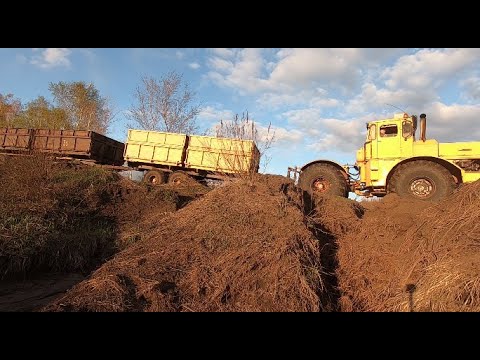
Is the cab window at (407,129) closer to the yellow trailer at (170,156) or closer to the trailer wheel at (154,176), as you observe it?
the yellow trailer at (170,156)

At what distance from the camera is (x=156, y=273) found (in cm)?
483

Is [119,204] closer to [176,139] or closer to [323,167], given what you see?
[323,167]

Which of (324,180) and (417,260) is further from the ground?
(324,180)

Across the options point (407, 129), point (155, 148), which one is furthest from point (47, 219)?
point (407, 129)

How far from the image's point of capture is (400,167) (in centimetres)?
1102

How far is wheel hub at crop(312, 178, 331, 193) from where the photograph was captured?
12156 mm

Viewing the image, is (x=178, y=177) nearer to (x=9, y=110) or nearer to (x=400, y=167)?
(x=400, y=167)

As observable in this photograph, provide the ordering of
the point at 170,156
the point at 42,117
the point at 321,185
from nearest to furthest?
the point at 321,185 → the point at 170,156 → the point at 42,117

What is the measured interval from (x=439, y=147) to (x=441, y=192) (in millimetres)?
1794

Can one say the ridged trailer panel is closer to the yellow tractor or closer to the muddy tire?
the muddy tire

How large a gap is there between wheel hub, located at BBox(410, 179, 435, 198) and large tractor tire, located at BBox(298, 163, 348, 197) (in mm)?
2215

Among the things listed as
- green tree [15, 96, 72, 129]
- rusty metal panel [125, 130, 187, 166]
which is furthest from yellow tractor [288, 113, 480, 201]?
green tree [15, 96, 72, 129]

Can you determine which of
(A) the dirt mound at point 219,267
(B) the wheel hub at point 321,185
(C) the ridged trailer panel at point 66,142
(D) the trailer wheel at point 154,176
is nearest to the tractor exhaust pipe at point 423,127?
(B) the wheel hub at point 321,185

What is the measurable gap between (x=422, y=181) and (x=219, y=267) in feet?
26.5
